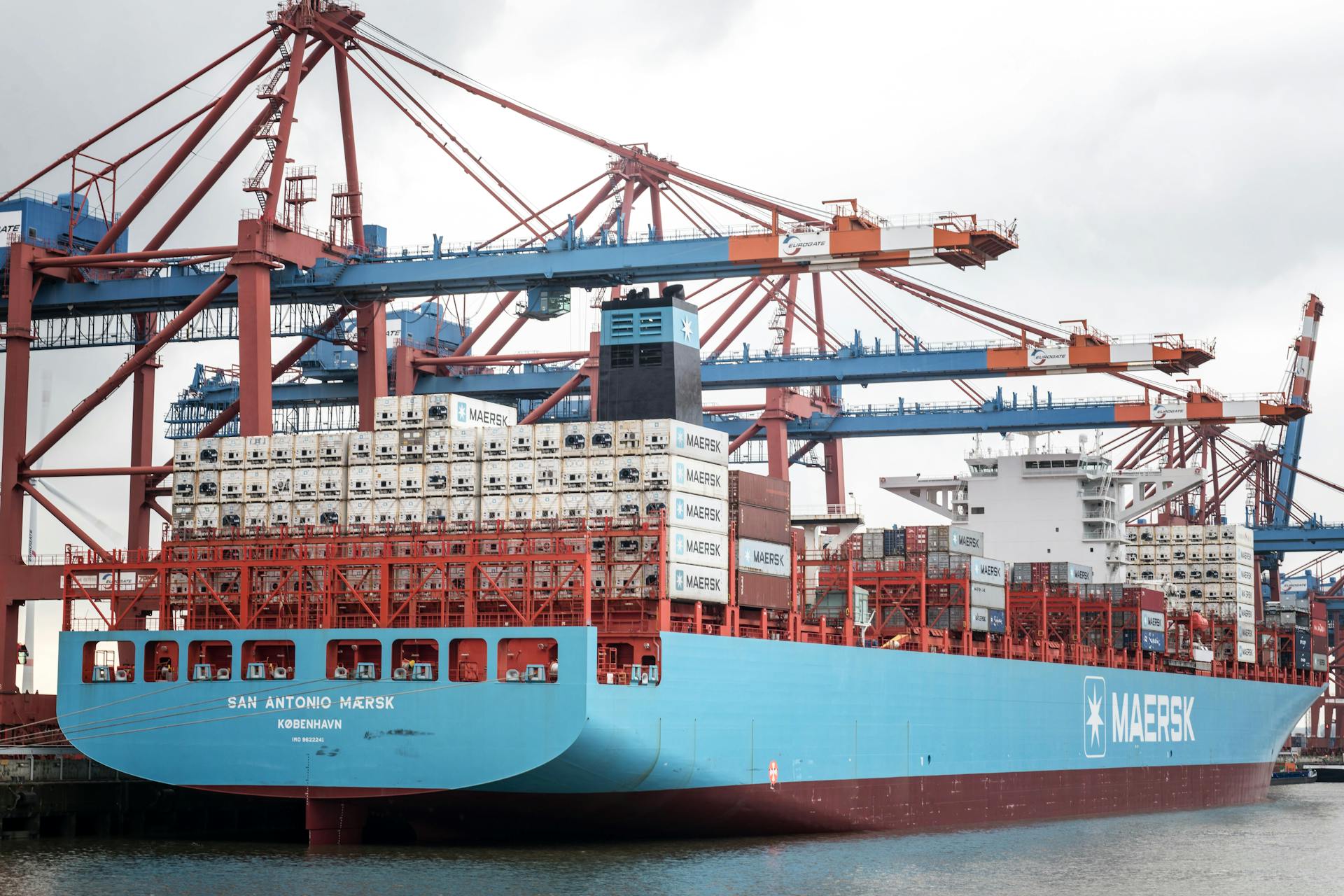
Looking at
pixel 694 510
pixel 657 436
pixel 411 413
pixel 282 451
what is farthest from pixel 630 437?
pixel 282 451

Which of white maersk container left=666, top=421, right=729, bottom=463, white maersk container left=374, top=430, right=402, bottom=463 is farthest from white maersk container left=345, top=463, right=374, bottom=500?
white maersk container left=666, top=421, right=729, bottom=463

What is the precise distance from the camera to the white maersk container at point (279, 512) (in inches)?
1276

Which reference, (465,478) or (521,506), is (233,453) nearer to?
(465,478)

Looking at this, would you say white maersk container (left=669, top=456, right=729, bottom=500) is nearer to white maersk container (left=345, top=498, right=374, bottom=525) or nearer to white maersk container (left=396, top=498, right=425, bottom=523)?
white maersk container (left=396, top=498, right=425, bottom=523)

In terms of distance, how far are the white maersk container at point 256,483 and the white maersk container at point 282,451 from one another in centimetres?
26

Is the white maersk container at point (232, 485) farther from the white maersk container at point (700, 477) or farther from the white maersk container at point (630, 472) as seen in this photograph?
the white maersk container at point (700, 477)

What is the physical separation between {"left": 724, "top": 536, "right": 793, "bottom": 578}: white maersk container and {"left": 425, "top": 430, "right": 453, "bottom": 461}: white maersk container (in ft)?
18.6

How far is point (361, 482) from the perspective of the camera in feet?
106

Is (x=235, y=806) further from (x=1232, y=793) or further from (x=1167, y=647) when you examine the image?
(x=1232, y=793)

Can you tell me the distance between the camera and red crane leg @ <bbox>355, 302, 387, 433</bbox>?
39.4 m

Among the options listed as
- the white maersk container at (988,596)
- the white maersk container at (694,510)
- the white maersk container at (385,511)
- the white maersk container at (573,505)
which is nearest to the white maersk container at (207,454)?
the white maersk container at (385,511)

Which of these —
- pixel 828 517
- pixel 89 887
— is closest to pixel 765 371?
pixel 828 517

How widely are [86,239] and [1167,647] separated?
32.5 m

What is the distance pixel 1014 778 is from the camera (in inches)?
1657
